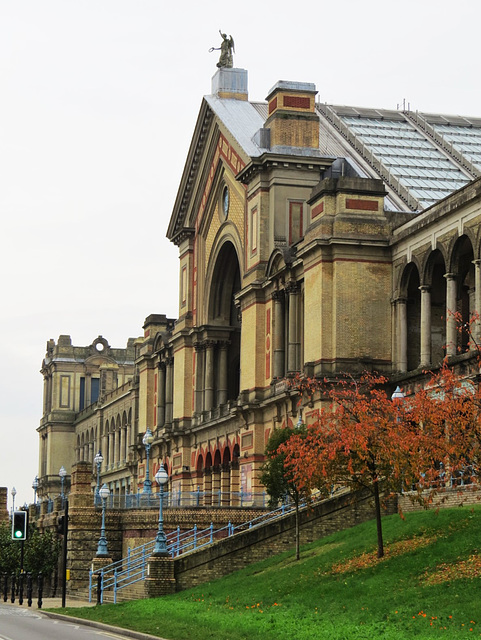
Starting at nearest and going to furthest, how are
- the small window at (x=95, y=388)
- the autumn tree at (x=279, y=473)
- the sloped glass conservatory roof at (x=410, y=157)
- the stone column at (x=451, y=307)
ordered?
the autumn tree at (x=279, y=473) → the stone column at (x=451, y=307) → the sloped glass conservatory roof at (x=410, y=157) → the small window at (x=95, y=388)

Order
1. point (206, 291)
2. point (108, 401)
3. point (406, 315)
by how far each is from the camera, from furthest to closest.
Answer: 1. point (108, 401)
2. point (206, 291)
3. point (406, 315)

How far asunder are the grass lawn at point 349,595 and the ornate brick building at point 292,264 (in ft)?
43.4

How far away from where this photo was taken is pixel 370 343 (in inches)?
2440

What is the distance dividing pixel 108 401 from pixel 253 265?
61215mm

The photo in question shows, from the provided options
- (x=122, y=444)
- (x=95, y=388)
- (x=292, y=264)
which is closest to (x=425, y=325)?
(x=292, y=264)

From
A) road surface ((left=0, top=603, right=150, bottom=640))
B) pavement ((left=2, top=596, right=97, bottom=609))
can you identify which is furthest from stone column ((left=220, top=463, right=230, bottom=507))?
road surface ((left=0, top=603, right=150, bottom=640))

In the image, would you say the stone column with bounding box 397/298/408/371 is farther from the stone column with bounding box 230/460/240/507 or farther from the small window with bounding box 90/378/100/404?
the small window with bounding box 90/378/100/404

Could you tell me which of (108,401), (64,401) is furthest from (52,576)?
(64,401)

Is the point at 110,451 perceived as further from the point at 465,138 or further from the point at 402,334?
the point at 402,334

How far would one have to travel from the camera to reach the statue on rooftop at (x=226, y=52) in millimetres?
92062

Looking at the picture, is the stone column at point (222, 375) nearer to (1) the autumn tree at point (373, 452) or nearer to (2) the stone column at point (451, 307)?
(2) the stone column at point (451, 307)

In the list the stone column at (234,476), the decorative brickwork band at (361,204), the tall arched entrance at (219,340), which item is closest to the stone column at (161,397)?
the tall arched entrance at (219,340)

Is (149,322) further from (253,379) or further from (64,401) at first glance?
(64,401)

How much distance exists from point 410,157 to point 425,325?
2759 cm
